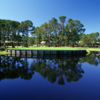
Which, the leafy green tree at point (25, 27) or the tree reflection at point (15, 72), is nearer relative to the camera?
the tree reflection at point (15, 72)

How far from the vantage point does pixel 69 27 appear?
72312mm

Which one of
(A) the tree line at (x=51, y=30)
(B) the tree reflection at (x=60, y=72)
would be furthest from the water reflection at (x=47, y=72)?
(A) the tree line at (x=51, y=30)

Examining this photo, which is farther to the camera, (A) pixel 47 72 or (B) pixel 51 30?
(B) pixel 51 30

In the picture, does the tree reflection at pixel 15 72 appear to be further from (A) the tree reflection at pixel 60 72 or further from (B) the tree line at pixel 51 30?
(B) the tree line at pixel 51 30

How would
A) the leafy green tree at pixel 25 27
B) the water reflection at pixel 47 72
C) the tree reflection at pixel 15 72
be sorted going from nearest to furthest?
1. the water reflection at pixel 47 72
2. the tree reflection at pixel 15 72
3. the leafy green tree at pixel 25 27

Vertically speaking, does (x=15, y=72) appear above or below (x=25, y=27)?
below

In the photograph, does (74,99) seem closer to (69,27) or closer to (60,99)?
(60,99)

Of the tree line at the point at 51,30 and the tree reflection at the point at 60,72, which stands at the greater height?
the tree line at the point at 51,30

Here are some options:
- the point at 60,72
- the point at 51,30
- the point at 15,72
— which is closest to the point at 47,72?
the point at 60,72

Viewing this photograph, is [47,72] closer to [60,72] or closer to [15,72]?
[60,72]

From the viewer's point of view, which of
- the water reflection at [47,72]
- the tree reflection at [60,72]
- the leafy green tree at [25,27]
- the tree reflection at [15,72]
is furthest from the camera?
the leafy green tree at [25,27]

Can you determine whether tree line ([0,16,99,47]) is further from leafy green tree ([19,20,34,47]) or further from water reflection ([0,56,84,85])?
water reflection ([0,56,84,85])

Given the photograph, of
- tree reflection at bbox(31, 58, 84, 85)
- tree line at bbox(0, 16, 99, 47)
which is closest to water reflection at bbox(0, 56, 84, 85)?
tree reflection at bbox(31, 58, 84, 85)

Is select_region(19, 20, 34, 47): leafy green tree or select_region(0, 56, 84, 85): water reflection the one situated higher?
select_region(19, 20, 34, 47): leafy green tree
